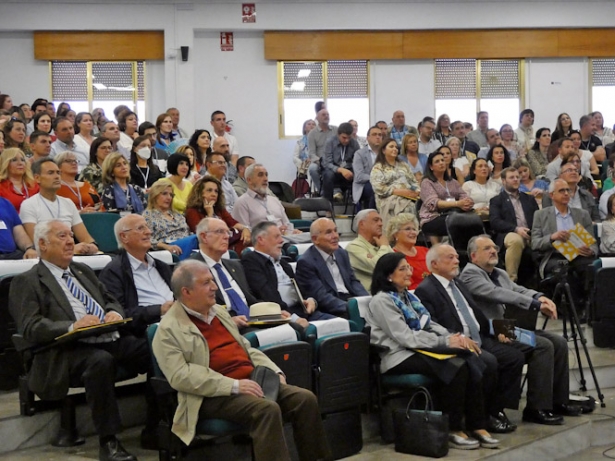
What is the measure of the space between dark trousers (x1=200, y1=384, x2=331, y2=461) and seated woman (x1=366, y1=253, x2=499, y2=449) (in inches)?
36.8

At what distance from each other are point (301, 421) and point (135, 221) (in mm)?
1466

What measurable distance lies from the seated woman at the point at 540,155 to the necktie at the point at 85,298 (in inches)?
270

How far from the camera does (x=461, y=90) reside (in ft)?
46.9

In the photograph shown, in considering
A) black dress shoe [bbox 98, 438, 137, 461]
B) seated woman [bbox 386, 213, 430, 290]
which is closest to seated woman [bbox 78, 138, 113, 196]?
seated woman [bbox 386, 213, 430, 290]

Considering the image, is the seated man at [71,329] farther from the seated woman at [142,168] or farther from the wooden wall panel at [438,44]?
the wooden wall panel at [438,44]

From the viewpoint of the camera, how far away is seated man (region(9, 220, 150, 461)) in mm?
4398

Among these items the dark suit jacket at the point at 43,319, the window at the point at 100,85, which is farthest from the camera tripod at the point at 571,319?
the window at the point at 100,85

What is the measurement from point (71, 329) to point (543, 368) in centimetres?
287

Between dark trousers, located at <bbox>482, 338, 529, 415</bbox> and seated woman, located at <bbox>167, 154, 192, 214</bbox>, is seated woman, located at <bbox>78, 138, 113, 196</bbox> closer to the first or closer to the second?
seated woman, located at <bbox>167, 154, 192, 214</bbox>

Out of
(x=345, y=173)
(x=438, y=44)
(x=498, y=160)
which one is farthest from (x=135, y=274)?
(x=438, y=44)

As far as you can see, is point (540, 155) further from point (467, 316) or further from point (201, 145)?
point (467, 316)

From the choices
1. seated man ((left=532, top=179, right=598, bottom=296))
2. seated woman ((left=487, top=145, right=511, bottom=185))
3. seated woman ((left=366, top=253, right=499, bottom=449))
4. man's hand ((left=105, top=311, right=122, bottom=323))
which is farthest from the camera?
seated woman ((left=487, top=145, right=511, bottom=185))

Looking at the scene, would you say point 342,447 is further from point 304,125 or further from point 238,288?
point 304,125

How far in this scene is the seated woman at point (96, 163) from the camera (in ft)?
23.7
